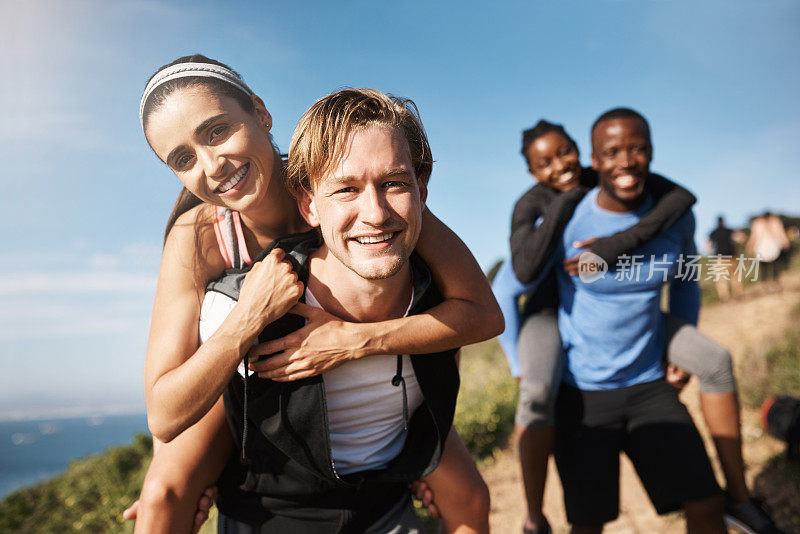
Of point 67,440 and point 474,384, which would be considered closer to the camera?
point 474,384

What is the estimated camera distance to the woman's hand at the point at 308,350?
1.67 m

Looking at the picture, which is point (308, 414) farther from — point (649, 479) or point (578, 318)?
point (649, 479)

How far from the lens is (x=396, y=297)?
1.89 metres

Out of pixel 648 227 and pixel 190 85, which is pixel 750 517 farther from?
pixel 190 85

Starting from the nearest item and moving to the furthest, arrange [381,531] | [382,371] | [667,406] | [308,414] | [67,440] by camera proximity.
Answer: [308,414], [382,371], [381,531], [667,406], [67,440]

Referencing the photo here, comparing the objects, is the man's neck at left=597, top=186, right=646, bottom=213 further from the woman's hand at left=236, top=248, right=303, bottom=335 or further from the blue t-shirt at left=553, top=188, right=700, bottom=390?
the woman's hand at left=236, top=248, right=303, bottom=335

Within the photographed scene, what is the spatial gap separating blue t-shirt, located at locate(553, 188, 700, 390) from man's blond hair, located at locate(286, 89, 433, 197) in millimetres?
1643

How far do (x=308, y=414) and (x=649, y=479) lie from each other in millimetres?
2220

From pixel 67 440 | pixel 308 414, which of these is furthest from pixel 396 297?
pixel 67 440

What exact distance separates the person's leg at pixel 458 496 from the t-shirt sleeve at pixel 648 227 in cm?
142

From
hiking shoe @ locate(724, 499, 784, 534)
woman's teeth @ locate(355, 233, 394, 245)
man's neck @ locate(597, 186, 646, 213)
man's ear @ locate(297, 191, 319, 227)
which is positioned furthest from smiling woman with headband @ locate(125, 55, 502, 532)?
hiking shoe @ locate(724, 499, 784, 534)

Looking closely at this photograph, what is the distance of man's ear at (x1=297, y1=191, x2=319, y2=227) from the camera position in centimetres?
178

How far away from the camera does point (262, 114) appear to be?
1894mm

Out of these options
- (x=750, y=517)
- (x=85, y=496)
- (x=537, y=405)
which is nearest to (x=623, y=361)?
(x=537, y=405)
